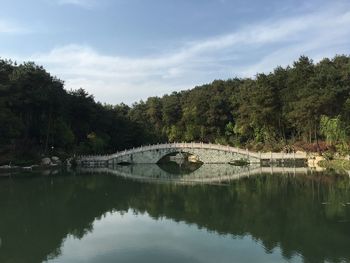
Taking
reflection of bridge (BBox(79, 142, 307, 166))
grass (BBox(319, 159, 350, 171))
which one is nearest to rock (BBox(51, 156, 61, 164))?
reflection of bridge (BBox(79, 142, 307, 166))

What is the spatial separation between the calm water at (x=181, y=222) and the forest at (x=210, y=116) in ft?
38.7

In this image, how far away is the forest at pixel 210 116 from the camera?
3506 cm

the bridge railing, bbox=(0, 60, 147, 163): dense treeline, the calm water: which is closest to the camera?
the calm water

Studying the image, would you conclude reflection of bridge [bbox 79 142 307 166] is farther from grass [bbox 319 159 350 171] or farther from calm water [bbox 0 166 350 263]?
calm water [bbox 0 166 350 263]

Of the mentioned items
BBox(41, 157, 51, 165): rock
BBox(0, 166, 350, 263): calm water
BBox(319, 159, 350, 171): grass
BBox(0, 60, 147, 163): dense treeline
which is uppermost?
BBox(0, 60, 147, 163): dense treeline

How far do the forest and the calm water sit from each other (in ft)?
38.7

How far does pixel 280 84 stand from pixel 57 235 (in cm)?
3203

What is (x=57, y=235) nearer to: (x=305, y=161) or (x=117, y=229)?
(x=117, y=229)

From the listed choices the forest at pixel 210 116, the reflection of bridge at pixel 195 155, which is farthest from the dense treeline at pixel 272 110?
the reflection of bridge at pixel 195 155

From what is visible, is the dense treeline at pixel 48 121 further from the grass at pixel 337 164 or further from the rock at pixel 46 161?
A: the grass at pixel 337 164

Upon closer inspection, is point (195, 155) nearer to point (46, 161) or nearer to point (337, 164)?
point (46, 161)

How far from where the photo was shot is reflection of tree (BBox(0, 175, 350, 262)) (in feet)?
37.1

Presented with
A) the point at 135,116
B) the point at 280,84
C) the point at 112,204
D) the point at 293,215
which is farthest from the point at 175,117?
the point at 293,215

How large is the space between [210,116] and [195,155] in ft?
32.9
